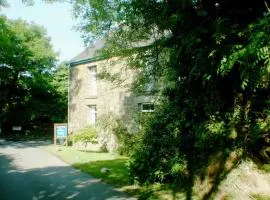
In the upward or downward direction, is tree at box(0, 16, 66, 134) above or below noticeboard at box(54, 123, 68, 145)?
above

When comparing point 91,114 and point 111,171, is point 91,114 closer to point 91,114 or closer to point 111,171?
point 91,114

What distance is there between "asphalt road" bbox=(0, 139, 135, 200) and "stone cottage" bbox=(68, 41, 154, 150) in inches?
257

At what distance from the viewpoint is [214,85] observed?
907cm

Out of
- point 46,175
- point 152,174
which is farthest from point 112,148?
point 152,174

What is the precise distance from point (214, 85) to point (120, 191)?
4349 mm

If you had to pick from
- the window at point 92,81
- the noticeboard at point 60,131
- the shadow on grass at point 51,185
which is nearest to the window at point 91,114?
the window at point 92,81

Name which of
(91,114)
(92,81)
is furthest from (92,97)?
(91,114)

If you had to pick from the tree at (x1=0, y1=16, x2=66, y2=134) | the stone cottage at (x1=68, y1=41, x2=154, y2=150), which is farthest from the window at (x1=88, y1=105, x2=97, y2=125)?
the tree at (x1=0, y1=16, x2=66, y2=134)

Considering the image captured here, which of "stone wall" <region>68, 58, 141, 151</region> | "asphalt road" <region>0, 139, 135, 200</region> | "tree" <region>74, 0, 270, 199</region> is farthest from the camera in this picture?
"stone wall" <region>68, 58, 141, 151</region>

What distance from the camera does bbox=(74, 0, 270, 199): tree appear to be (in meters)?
7.80

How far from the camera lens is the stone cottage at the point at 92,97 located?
2169cm

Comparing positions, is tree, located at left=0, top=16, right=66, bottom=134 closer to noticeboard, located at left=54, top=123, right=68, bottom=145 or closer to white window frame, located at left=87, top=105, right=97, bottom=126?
noticeboard, located at left=54, top=123, right=68, bottom=145

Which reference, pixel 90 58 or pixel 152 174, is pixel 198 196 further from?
pixel 90 58

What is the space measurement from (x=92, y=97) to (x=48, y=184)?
14.2 metres
